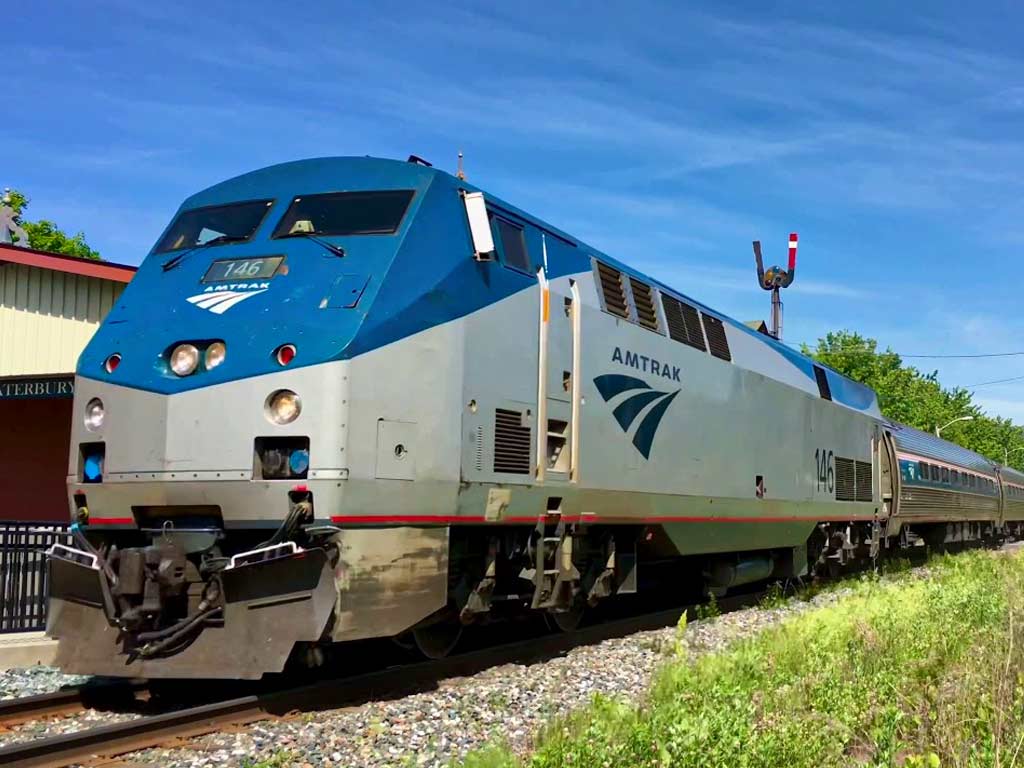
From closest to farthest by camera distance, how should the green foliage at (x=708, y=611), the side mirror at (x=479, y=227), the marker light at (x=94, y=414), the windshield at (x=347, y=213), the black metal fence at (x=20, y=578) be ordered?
the marker light at (x=94, y=414), the windshield at (x=347, y=213), the side mirror at (x=479, y=227), the black metal fence at (x=20, y=578), the green foliage at (x=708, y=611)

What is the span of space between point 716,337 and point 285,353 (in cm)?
676

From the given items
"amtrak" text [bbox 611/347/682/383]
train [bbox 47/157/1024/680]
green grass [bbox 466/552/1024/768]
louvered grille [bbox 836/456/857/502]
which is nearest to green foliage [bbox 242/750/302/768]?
train [bbox 47/157/1024/680]

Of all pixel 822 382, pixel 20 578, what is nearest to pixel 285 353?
pixel 20 578

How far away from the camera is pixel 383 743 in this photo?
220 inches

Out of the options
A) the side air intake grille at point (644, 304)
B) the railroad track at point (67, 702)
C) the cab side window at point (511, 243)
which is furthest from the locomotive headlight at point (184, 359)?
the side air intake grille at point (644, 304)

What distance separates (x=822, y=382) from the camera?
15.6m

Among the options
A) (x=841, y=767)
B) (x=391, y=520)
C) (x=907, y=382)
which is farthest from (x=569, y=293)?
(x=907, y=382)

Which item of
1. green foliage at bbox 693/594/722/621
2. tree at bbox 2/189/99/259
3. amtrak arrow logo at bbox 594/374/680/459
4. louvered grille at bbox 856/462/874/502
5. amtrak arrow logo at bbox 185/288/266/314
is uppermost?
tree at bbox 2/189/99/259

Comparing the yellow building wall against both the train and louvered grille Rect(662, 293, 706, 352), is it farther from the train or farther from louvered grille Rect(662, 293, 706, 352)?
louvered grille Rect(662, 293, 706, 352)

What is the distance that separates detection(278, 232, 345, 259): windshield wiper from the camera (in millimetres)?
6698

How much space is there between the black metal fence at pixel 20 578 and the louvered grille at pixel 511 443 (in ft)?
14.2

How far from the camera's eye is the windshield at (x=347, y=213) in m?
6.94

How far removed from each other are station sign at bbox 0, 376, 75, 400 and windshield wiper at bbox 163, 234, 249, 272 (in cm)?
544

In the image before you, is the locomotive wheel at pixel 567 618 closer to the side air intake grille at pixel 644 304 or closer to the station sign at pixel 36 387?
the side air intake grille at pixel 644 304
